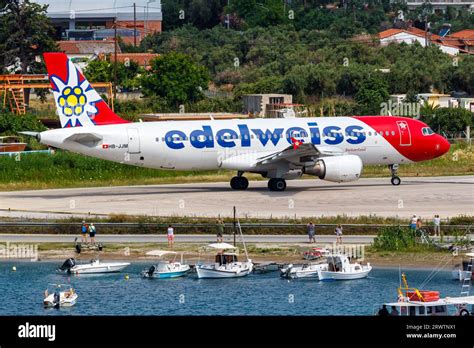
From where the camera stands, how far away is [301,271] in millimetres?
50156

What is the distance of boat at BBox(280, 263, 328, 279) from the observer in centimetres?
4997

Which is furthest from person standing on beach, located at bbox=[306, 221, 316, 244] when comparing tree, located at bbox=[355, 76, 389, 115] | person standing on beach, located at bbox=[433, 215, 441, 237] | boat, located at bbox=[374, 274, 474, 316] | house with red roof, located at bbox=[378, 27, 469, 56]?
house with red roof, located at bbox=[378, 27, 469, 56]

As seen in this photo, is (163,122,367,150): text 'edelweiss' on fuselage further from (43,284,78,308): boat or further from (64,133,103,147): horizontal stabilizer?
(43,284,78,308): boat

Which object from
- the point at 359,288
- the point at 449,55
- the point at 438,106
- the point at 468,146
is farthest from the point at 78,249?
the point at 449,55

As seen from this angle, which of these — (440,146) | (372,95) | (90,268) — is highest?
(372,95)

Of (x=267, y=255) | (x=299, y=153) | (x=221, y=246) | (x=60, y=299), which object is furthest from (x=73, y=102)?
(x=60, y=299)

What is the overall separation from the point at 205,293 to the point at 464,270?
1230cm

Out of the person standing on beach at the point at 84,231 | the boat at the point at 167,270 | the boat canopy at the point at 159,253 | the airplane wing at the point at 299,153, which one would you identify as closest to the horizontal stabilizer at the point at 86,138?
the airplane wing at the point at 299,153

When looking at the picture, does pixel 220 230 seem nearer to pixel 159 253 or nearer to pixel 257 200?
pixel 159 253

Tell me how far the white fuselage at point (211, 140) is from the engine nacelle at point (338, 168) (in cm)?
246

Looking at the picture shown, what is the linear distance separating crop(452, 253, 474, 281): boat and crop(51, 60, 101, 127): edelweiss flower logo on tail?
2907 cm

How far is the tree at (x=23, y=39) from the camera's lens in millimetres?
142625

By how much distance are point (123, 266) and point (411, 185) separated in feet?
99.9

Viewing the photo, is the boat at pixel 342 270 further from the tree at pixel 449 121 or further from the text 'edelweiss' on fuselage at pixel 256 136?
the tree at pixel 449 121
